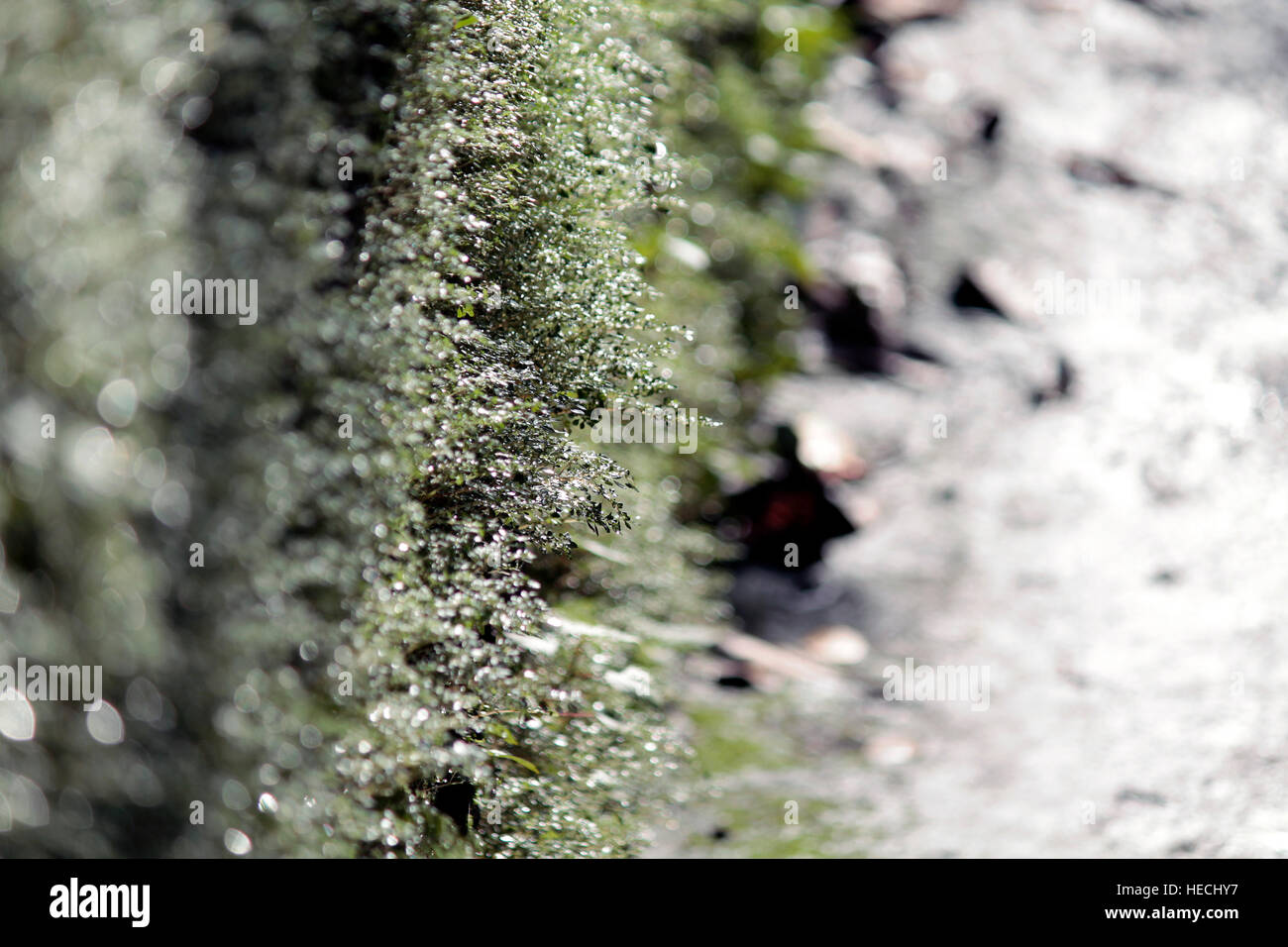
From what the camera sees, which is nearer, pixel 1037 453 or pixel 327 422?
pixel 327 422

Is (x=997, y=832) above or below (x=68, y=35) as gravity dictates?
below

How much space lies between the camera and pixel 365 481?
1.49 metres

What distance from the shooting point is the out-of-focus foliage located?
1.15m

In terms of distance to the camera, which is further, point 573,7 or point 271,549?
point 573,7

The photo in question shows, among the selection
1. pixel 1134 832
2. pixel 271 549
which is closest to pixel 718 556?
pixel 1134 832

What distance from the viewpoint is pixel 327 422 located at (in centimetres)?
144

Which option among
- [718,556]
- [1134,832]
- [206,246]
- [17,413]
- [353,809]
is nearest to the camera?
[17,413]

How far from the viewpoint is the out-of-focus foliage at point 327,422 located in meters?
1.15

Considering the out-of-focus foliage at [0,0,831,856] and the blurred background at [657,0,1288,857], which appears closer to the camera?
the out-of-focus foliage at [0,0,831,856]

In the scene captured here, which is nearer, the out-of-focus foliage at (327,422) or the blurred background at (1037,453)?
the out-of-focus foliage at (327,422)

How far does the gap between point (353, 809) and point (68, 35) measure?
41.8 inches

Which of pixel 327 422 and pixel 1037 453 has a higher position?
pixel 327 422
